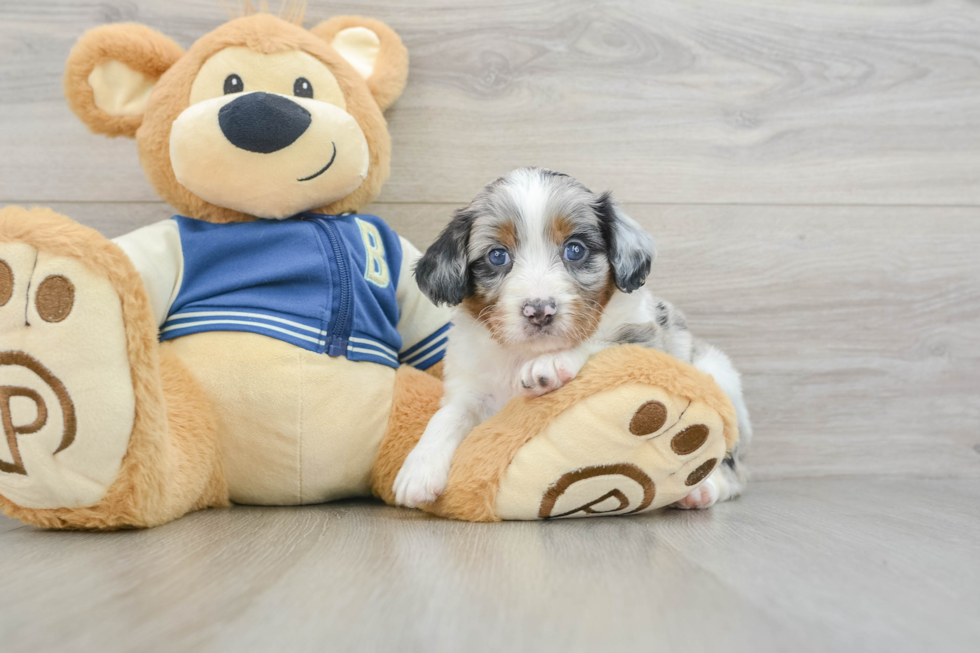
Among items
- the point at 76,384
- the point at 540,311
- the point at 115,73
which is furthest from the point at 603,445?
the point at 115,73

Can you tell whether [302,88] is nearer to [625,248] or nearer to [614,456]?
[625,248]

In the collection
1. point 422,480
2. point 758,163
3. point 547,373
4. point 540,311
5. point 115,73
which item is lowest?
point 422,480

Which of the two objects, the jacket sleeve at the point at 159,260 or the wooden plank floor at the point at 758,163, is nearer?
the jacket sleeve at the point at 159,260

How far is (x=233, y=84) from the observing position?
1575mm

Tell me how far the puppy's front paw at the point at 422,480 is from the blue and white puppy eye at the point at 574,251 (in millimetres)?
506

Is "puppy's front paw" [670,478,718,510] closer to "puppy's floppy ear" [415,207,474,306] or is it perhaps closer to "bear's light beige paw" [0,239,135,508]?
"puppy's floppy ear" [415,207,474,306]

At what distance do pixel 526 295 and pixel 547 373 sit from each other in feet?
0.53

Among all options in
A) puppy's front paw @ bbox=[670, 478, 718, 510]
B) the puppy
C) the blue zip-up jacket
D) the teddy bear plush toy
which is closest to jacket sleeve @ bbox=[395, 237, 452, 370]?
the teddy bear plush toy

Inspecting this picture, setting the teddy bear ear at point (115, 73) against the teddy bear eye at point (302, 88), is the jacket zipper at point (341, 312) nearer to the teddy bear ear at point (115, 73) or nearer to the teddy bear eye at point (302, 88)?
the teddy bear eye at point (302, 88)

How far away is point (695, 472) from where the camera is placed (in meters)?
1.36

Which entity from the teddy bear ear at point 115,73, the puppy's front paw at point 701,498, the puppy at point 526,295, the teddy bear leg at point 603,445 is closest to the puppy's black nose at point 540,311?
the puppy at point 526,295

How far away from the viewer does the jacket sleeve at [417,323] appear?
180cm

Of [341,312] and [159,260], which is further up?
[159,260]

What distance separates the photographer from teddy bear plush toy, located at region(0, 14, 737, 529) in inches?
47.2
